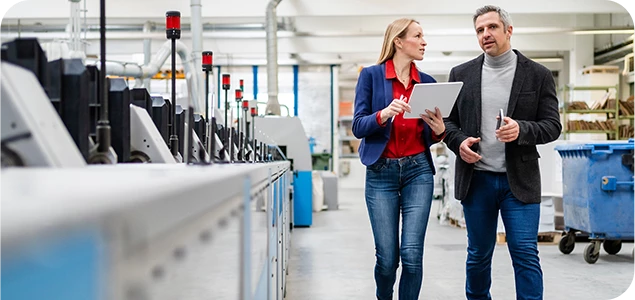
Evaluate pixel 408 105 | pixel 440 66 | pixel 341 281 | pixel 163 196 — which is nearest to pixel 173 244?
pixel 163 196

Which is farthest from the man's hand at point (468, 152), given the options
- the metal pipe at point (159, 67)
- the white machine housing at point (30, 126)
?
the metal pipe at point (159, 67)

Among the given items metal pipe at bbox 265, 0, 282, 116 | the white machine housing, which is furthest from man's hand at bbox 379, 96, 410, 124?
metal pipe at bbox 265, 0, 282, 116

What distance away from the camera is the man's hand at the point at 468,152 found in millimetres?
2346

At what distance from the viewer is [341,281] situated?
13.1 ft

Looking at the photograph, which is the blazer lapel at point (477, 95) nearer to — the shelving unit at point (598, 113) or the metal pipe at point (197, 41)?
the metal pipe at point (197, 41)

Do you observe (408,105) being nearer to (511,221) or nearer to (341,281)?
(511,221)

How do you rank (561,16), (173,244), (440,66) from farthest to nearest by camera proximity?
1. (440,66)
2. (561,16)
3. (173,244)

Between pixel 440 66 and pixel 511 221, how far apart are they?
1201 centimetres

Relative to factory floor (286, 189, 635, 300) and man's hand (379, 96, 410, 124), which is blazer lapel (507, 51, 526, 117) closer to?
man's hand (379, 96, 410, 124)

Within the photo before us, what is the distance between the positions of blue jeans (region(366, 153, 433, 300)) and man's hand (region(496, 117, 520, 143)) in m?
0.26

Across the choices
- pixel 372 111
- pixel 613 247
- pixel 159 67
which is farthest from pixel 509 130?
pixel 159 67

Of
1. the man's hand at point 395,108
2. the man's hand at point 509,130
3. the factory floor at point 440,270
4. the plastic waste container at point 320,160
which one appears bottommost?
the factory floor at point 440,270

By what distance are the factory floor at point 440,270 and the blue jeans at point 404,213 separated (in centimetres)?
122

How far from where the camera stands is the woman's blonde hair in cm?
239
